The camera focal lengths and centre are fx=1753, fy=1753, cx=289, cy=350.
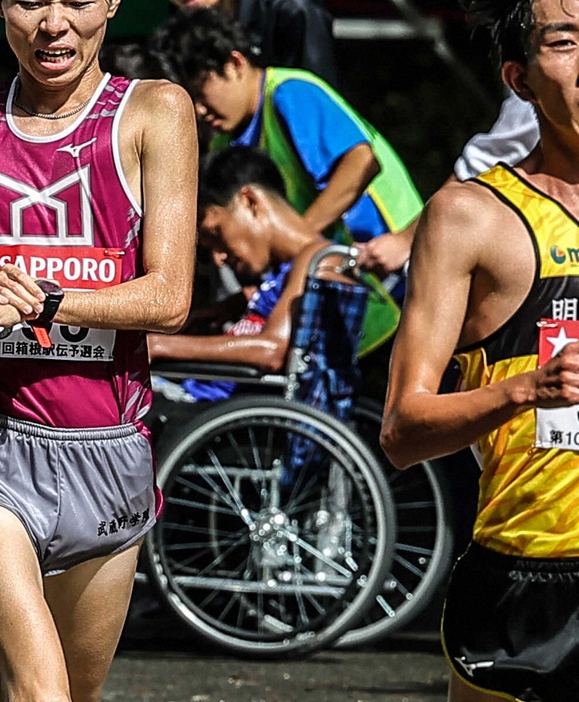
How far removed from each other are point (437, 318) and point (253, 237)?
3.27 m

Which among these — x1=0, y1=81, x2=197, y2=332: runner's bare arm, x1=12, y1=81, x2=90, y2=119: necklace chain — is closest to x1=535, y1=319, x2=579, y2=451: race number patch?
x1=0, y1=81, x2=197, y2=332: runner's bare arm

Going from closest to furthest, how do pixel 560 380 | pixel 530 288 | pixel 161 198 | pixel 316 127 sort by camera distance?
1. pixel 560 380
2. pixel 530 288
3. pixel 161 198
4. pixel 316 127

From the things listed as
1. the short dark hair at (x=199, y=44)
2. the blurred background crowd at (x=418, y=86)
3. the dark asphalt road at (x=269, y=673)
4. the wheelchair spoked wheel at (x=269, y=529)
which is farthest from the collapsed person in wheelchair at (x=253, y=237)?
the blurred background crowd at (x=418, y=86)

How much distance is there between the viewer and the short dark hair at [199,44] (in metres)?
6.10

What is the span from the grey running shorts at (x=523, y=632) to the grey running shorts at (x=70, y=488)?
2.40 ft

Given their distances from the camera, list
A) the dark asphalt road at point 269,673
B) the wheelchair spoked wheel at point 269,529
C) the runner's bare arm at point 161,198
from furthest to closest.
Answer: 1. the wheelchair spoked wheel at point 269,529
2. the dark asphalt road at point 269,673
3. the runner's bare arm at point 161,198

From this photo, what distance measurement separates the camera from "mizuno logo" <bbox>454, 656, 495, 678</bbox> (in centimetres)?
279

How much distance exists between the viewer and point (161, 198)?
3.17 m

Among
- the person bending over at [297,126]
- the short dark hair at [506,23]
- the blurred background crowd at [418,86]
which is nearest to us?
the short dark hair at [506,23]

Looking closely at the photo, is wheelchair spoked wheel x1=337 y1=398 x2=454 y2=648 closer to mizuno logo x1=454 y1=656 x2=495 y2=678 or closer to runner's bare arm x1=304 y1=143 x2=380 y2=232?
runner's bare arm x1=304 y1=143 x2=380 y2=232

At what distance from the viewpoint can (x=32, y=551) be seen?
10.1 ft

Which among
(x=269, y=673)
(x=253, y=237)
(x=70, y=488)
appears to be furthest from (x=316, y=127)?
(x=70, y=488)

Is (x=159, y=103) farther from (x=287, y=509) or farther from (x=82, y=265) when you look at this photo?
(x=287, y=509)

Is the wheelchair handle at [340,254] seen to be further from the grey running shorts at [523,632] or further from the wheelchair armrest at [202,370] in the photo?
the grey running shorts at [523,632]
